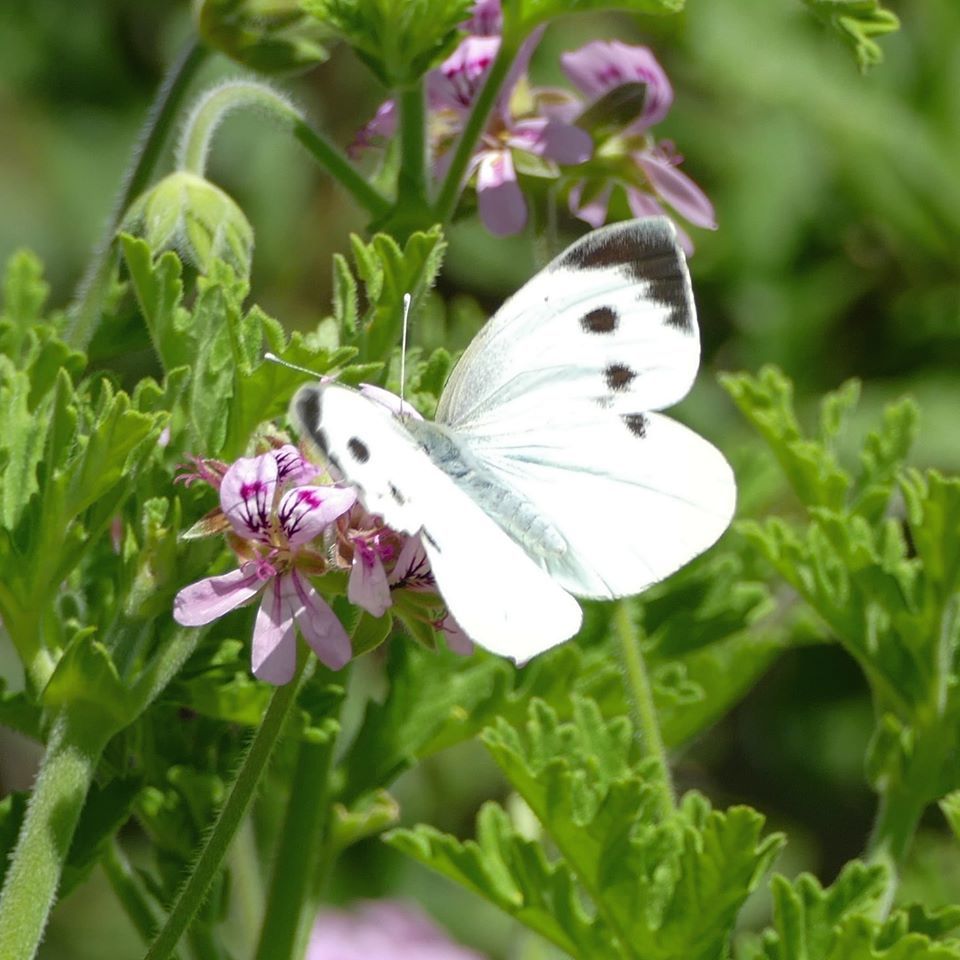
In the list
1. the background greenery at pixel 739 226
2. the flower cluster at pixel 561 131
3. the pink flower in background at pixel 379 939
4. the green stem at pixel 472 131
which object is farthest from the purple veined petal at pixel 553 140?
the background greenery at pixel 739 226

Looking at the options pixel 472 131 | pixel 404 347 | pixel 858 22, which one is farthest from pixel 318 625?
pixel 858 22

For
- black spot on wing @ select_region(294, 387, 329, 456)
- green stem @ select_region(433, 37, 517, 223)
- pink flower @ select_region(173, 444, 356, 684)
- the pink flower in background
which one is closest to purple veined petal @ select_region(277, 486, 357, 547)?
pink flower @ select_region(173, 444, 356, 684)

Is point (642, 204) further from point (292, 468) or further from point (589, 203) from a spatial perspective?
point (292, 468)

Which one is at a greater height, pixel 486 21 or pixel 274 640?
pixel 486 21

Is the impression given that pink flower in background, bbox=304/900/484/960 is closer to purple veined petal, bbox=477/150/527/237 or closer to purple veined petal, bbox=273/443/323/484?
purple veined petal, bbox=477/150/527/237

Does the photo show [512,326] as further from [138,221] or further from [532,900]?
[532,900]

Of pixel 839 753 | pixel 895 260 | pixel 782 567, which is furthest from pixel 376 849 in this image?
pixel 782 567
